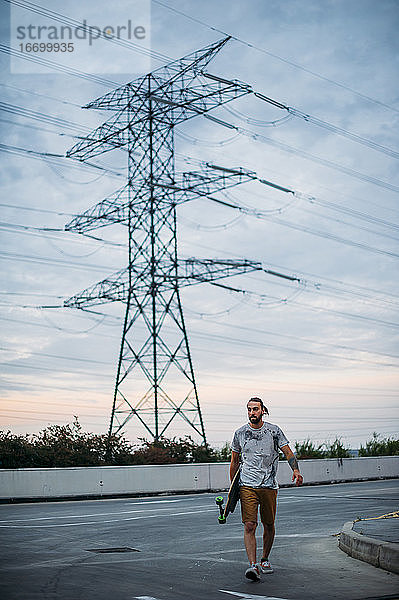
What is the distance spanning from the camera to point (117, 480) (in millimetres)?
28922

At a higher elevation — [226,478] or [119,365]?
[119,365]

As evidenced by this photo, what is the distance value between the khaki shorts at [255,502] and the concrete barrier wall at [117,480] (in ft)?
58.5

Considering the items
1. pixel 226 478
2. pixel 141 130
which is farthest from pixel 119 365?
pixel 141 130

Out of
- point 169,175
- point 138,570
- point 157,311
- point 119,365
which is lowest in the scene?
point 138,570

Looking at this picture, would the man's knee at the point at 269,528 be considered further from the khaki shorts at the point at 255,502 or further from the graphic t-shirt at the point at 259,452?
the graphic t-shirt at the point at 259,452

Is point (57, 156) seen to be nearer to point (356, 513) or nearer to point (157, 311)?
point (157, 311)

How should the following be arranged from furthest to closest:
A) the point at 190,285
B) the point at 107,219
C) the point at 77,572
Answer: the point at 107,219 < the point at 190,285 < the point at 77,572

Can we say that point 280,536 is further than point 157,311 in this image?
No

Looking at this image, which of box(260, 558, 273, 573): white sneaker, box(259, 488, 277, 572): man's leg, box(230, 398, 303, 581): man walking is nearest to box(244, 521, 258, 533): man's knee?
box(230, 398, 303, 581): man walking

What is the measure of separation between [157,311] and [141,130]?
962cm

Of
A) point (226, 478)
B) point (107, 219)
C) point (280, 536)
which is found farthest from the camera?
point (107, 219)

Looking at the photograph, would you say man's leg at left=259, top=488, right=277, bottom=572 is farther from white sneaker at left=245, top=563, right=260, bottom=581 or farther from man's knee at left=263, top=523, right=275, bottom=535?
white sneaker at left=245, top=563, right=260, bottom=581

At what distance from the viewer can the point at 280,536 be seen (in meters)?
14.0

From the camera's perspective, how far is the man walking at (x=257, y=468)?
9.21 meters
